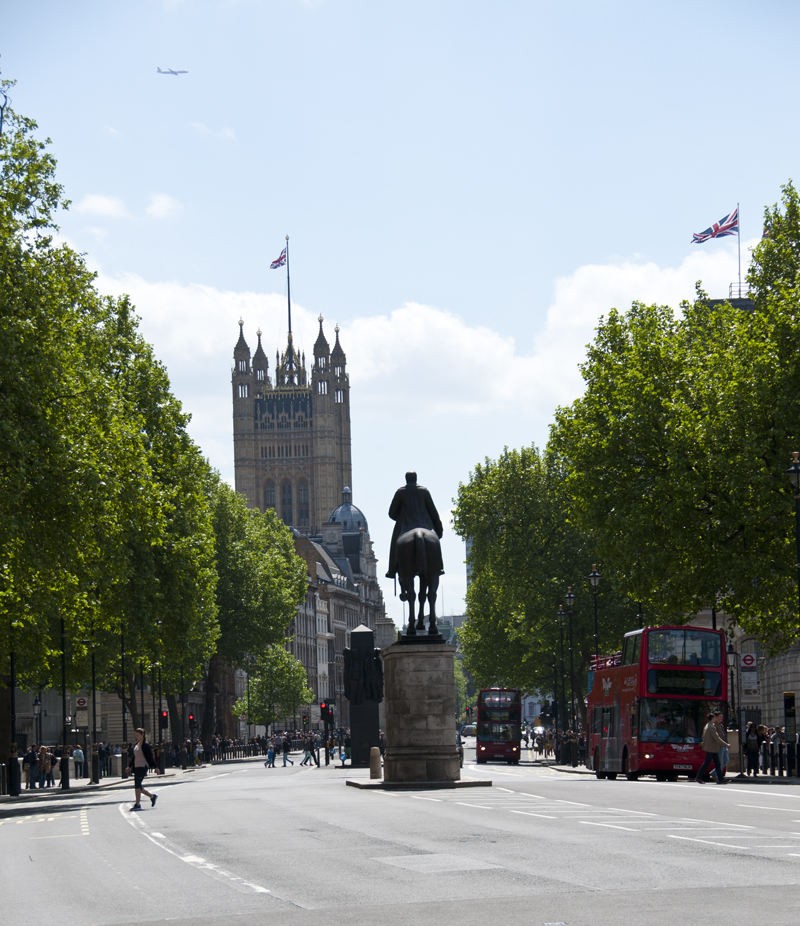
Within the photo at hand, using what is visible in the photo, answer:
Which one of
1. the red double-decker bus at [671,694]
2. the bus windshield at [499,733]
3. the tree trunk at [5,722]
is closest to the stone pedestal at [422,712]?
the red double-decker bus at [671,694]

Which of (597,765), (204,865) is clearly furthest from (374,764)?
(204,865)

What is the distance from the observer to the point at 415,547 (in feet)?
101

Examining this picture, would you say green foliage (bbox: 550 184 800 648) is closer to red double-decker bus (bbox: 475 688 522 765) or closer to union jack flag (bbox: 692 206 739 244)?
union jack flag (bbox: 692 206 739 244)

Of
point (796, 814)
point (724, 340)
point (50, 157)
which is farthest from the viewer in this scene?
point (724, 340)

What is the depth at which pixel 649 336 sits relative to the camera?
157 ft

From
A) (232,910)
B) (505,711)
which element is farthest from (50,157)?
(505,711)

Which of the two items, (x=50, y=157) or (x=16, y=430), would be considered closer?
(x=16, y=430)

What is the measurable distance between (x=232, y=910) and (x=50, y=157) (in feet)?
92.6

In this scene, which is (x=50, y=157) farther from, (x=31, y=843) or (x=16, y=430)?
(x=31, y=843)

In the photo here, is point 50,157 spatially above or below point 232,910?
above

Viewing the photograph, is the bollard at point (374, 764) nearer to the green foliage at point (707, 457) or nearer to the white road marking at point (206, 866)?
the green foliage at point (707, 457)

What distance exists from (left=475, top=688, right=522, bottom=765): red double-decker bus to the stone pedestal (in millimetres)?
45131

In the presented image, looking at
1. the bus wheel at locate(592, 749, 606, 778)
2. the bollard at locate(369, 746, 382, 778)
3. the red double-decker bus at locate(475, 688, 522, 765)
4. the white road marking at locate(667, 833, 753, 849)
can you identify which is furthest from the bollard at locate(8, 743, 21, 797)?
the red double-decker bus at locate(475, 688, 522, 765)

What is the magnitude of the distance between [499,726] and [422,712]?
154ft
